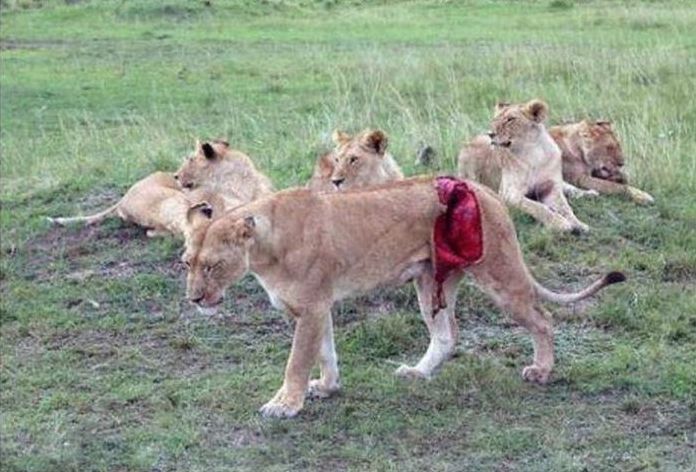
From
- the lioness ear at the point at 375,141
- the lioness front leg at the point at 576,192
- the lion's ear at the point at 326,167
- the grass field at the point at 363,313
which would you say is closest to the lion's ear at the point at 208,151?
the grass field at the point at 363,313

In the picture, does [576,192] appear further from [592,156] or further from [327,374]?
[327,374]

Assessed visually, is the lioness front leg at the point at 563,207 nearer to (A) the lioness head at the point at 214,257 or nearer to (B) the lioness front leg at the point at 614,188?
(B) the lioness front leg at the point at 614,188

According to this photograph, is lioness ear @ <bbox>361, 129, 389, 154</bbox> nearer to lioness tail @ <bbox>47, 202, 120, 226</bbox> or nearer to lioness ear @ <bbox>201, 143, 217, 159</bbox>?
lioness ear @ <bbox>201, 143, 217, 159</bbox>

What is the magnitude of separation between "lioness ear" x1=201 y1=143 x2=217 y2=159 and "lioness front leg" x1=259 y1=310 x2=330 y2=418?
2.71 metres

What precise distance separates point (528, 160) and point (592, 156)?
28.2 inches

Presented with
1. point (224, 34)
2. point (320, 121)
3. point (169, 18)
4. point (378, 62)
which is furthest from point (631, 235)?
point (169, 18)

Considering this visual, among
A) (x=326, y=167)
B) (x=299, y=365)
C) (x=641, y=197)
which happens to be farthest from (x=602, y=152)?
(x=299, y=365)

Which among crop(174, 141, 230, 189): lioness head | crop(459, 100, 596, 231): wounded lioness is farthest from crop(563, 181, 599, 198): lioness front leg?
crop(174, 141, 230, 189): lioness head

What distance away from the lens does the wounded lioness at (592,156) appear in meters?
8.22

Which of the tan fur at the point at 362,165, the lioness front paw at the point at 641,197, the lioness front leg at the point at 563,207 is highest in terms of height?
the tan fur at the point at 362,165

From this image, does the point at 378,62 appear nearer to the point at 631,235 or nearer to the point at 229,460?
the point at 631,235

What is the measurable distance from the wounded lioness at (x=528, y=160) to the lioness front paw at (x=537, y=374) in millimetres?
2088

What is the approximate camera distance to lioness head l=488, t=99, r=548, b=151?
7.54 metres

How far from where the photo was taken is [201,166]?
7.65 metres
